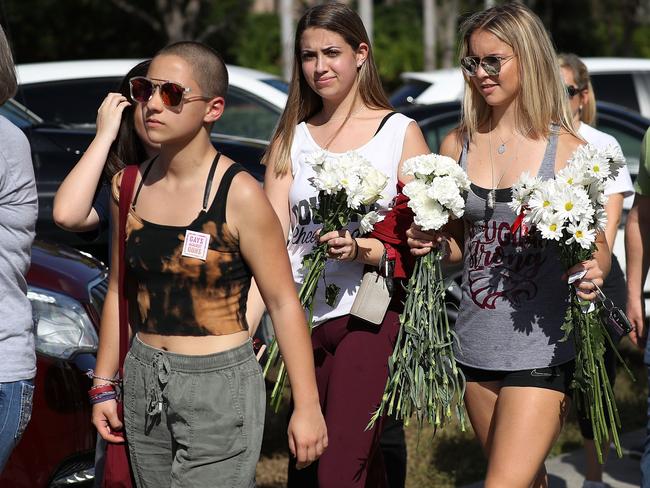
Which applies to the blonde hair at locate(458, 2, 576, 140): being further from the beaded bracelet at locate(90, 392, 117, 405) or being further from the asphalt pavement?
the asphalt pavement

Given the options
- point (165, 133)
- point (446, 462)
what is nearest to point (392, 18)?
point (446, 462)

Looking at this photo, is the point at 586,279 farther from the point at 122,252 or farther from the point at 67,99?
the point at 67,99

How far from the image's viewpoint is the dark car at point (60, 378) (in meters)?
3.97

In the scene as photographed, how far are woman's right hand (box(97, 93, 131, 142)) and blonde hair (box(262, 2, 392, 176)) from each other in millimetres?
757

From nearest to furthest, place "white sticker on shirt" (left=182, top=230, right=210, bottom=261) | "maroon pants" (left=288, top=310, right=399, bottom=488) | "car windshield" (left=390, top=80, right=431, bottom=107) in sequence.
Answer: "white sticker on shirt" (left=182, top=230, right=210, bottom=261)
"maroon pants" (left=288, top=310, right=399, bottom=488)
"car windshield" (left=390, top=80, right=431, bottom=107)

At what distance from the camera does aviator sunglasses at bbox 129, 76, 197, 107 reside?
10.3ft

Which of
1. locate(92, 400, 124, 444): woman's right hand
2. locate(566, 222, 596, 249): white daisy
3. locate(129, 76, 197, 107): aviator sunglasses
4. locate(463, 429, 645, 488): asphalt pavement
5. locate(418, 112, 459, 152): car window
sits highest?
locate(418, 112, 459, 152): car window

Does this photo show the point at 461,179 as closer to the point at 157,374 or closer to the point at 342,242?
the point at 342,242

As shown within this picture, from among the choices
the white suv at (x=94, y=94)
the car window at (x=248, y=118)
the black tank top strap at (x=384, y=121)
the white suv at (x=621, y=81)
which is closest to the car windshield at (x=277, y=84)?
the white suv at (x=94, y=94)

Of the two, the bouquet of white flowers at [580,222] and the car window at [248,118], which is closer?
the bouquet of white flowers at [580,222]

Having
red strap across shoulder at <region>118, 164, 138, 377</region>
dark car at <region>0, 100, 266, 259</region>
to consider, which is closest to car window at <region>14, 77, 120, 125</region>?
dark car at <region>0, 100, 266, 259</region>

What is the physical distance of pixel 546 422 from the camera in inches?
148

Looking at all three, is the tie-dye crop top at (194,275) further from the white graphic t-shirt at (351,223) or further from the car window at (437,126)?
the car window at (437,126)

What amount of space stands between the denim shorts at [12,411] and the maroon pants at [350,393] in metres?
1.14
